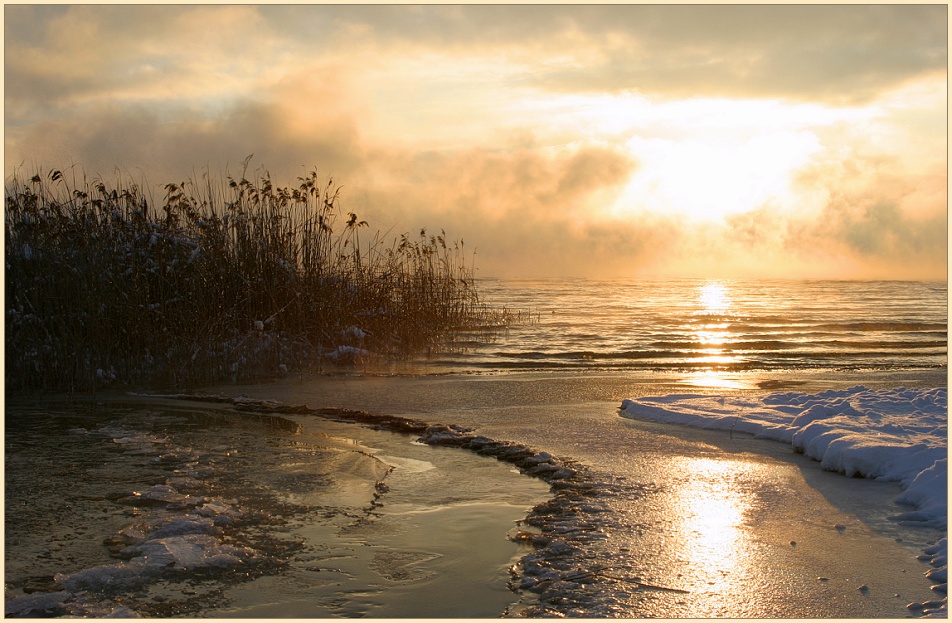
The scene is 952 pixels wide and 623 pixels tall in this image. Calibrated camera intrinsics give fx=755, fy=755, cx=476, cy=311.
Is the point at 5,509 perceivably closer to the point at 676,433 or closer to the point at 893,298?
the point at 676,433

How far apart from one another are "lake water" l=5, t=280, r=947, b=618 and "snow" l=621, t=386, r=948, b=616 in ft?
0.43

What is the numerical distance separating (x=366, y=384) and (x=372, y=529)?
463 cm

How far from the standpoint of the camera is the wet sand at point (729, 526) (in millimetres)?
2486

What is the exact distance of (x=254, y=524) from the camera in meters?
3.28

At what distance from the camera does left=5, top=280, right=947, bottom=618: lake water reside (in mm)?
2537

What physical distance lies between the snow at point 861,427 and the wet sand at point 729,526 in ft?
0.35

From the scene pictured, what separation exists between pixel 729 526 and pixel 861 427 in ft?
6.53

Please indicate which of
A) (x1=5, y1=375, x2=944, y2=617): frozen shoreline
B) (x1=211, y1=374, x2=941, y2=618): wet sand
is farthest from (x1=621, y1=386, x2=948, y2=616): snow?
(x1=5, y1=375, x2=944, y2=617): frozen shoreline

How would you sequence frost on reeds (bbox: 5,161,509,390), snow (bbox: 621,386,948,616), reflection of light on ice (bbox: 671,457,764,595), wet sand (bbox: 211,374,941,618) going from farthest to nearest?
1. frost on reeds (bbox: 5,161,509,390)
2. snow (bbox: 621,386,948,616)
3. reflection of light on ice (bbox: 671,457,764,595)
4. wet sand (bbox: 211,374,941,618)

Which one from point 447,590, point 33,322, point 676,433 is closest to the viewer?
point 447,590

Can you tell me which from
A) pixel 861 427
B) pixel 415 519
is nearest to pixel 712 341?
pixel 861 427

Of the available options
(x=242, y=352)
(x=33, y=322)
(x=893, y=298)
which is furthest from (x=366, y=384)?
(x=893, y=298)

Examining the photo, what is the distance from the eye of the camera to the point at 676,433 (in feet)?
16.8

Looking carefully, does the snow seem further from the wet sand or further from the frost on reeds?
the frost on reeds
